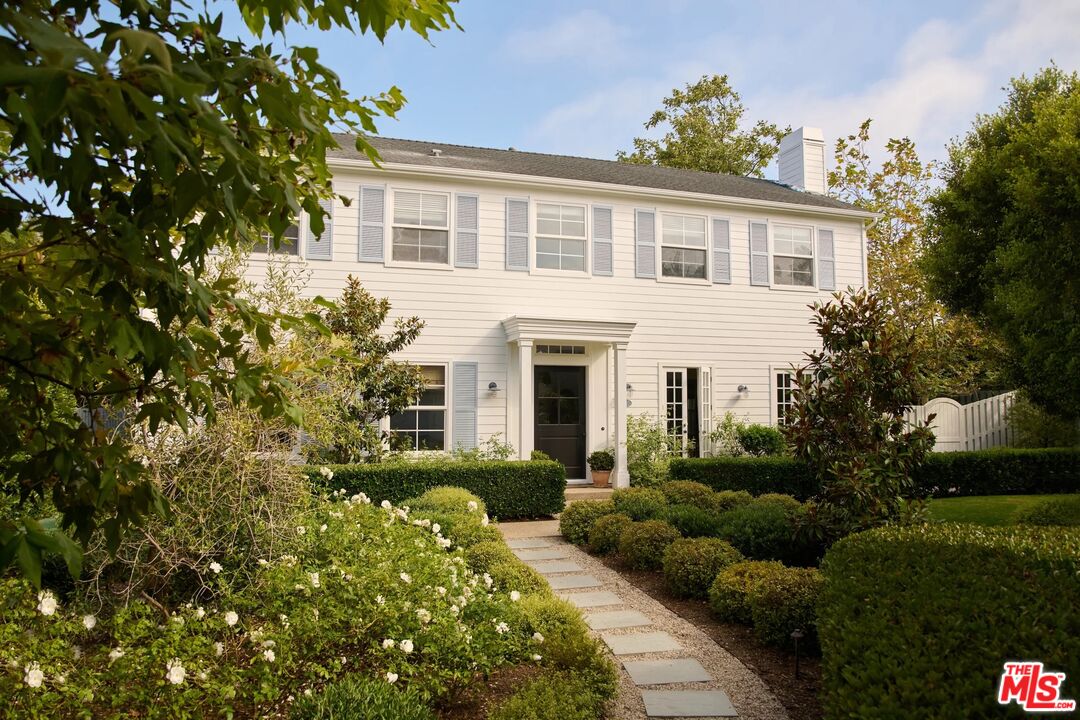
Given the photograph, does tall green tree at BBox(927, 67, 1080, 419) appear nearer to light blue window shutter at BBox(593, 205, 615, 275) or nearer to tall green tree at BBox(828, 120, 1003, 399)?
light blue window shutter at BBox(593, 205, 615, 275)

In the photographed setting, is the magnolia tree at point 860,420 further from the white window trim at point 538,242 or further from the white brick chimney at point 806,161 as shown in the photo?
the white brick chimney at point 806,161

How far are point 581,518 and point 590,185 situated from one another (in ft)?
22.6

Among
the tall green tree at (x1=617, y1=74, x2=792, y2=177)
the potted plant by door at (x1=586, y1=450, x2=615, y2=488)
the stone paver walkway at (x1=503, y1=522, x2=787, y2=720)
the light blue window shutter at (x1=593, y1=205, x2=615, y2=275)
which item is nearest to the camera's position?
the stone paver walkway at (x1=503, y1=522, x2=787, y2=720)

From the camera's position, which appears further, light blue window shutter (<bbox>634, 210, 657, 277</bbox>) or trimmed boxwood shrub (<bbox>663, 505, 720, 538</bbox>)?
light blue window shutter (<bbox>634, 210, 657, 277</bbox>)

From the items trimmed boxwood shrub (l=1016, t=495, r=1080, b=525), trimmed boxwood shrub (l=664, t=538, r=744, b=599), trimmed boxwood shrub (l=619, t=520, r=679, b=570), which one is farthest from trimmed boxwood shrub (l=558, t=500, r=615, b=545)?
trimmed boxwood shrub (l=1016, t=495, r=1080, b=525)

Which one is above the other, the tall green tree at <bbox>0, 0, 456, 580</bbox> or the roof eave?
the roof eave

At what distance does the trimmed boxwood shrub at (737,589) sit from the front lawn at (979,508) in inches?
178

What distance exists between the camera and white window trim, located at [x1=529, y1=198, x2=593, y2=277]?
12820mm

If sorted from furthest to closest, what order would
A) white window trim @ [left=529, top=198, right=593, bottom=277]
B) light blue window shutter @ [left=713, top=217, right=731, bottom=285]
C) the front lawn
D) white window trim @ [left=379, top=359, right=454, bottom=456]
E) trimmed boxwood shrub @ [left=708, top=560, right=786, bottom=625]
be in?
light blue window shutter @ [left=713, top=217, right=731, bottom=285], white window trim @ [left=529, top=198, right=593, bottom=277], white window trim @ [left=379, top=359, right=454, bottom=456], the front lawn, trimmed boxwood shrub @ [left=708, top=560, right=786, bottom=625]

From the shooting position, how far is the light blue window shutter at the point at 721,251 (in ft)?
45.8

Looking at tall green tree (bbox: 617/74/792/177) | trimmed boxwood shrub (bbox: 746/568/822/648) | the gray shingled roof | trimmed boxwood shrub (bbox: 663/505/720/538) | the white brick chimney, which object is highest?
tall green tree (bbox: 617/74/792/177)

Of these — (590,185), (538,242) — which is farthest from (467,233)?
(590,185)

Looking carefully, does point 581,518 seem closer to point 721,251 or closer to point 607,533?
point 607,533

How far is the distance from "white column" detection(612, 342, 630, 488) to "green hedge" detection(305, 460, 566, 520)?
2.21m
